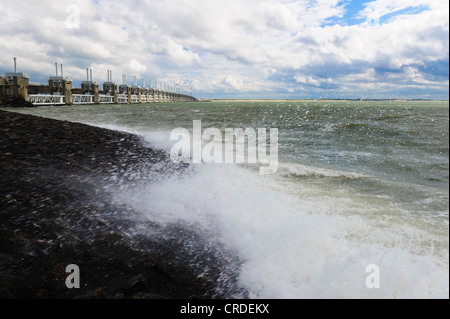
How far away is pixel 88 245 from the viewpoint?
13.3 ft

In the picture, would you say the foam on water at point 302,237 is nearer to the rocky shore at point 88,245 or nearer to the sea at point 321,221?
the sea at point 321,221

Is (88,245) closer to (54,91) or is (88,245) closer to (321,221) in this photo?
(321,221)

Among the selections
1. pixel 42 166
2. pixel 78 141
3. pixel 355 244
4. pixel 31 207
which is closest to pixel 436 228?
pixel 355 244

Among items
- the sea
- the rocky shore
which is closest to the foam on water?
the sea

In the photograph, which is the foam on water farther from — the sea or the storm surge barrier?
the storm surge barrier

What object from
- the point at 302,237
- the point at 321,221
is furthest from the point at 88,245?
the point at 321,221

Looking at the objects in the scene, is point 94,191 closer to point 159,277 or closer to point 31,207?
point 31,207

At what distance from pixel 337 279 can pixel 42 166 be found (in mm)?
7194

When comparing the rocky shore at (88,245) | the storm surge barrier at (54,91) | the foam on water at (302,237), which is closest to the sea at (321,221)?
the foam on water at (302,237)

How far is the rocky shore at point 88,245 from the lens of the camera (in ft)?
10.8

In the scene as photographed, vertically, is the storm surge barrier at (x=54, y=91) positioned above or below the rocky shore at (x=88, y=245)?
above

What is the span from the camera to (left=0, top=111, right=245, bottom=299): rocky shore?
3303mm

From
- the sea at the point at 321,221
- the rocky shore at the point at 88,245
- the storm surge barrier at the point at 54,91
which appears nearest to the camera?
the rocky shore at the point at 88,245

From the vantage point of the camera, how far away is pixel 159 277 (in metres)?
3.55
